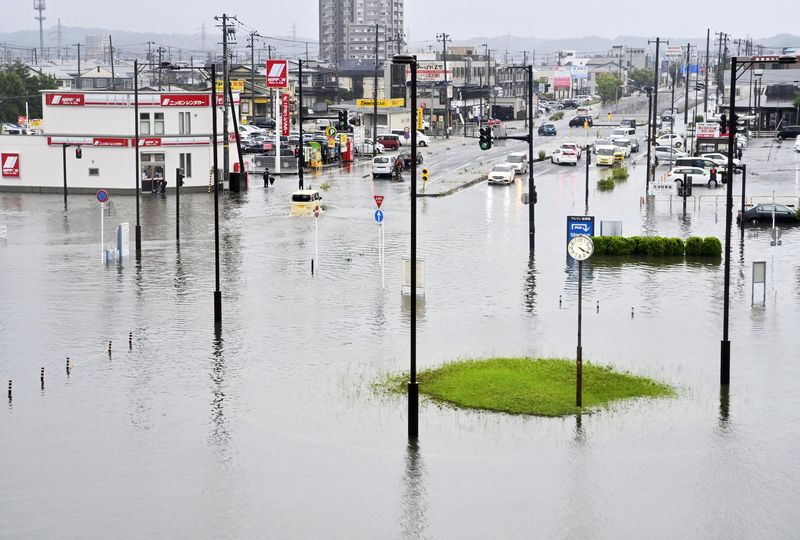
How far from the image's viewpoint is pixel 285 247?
44469 millimetres

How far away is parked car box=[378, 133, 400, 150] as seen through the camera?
92.7 m

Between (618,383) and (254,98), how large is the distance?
109511mm

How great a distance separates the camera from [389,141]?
9269 centimetres

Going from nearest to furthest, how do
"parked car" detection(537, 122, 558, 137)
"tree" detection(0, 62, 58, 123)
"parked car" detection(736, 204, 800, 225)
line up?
"parked car" detection(736, 204, 800, 225) → "parked car" detection(537, 122, 558, 137) → "tree" detection(0, 62, 58, 123)

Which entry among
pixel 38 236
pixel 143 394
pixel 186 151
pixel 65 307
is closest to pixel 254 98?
pixel 186 151

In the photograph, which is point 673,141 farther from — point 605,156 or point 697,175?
point 697,175

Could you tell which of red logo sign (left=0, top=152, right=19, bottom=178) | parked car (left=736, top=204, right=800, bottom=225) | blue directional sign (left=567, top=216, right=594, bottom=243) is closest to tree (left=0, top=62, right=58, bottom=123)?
red logo sign (left=0, top=152, right=19, bottom=178)

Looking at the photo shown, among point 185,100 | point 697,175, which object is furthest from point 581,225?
point 185,100

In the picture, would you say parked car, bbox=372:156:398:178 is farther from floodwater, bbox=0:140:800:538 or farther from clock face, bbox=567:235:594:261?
clock face, bbox=567:235:594:261

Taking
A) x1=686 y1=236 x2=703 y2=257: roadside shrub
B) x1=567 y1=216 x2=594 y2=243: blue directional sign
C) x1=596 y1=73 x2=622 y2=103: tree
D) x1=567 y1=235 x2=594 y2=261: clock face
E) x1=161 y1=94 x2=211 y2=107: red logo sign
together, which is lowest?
x1=686 y1=236 x2=703 y2=257: roadside shrub

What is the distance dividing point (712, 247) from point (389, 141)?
5316 cm

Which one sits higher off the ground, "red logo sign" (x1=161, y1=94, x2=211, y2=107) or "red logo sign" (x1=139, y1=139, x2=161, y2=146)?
"red logo sign" (x1=161, y1=94, x2=211, y2=107)

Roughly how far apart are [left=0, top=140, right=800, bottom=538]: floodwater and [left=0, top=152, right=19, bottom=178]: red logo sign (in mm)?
19306

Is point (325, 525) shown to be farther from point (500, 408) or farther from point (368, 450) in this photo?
point (500, 408)
